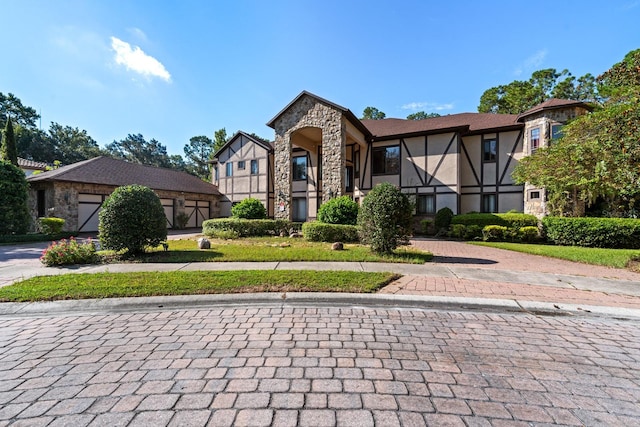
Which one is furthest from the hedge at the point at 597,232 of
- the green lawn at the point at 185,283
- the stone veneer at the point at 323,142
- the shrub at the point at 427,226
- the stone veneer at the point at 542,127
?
the green lawn at the point at 185,283

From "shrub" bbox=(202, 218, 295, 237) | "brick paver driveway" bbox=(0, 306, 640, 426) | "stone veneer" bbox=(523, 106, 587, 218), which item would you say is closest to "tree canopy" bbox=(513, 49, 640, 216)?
"stone veneer" bbox=(523, 106, 587, 218)

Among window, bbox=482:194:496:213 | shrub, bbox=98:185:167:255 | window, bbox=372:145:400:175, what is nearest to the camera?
shrub, bbox=98:185:167:255

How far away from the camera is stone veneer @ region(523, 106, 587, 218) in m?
15.3

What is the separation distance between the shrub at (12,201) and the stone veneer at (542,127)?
94.1ft

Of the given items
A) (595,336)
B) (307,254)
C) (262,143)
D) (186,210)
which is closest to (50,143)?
(186,210)

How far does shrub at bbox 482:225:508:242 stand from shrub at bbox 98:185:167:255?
47.9ft

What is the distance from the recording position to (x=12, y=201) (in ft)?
46.5

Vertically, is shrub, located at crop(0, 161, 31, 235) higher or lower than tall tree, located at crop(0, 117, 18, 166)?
lower

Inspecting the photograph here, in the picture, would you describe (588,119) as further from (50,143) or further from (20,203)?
(50,143)

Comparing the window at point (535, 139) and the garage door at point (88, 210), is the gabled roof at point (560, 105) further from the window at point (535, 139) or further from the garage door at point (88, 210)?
the garage door at point (88, 210)

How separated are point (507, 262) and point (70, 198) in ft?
75.5

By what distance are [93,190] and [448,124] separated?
79.7 ft

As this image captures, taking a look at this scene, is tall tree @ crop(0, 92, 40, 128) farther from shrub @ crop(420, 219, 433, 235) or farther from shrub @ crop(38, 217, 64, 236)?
shrub @ crop(420, 219, 433, 235)

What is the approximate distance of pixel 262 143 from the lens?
920 inches
